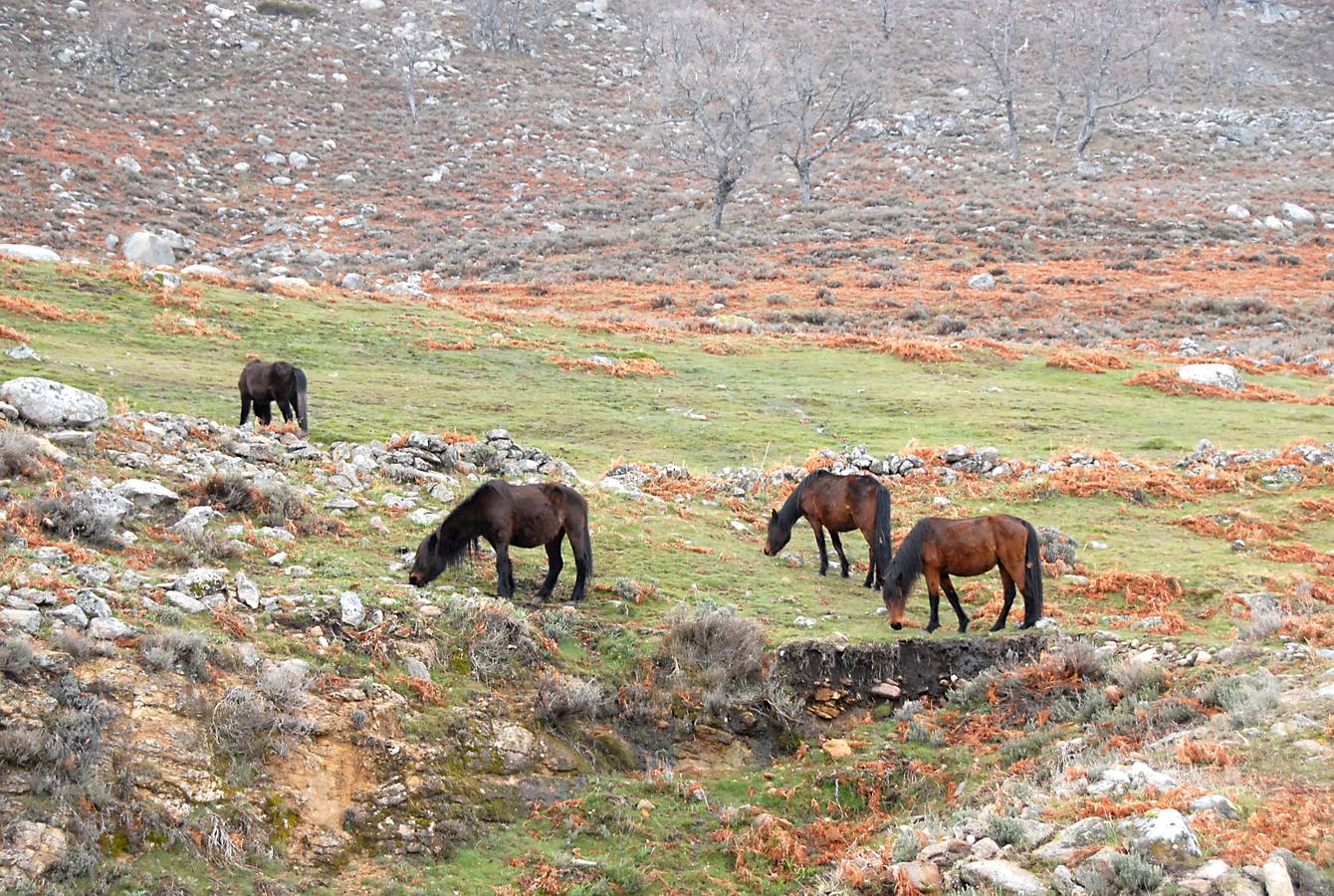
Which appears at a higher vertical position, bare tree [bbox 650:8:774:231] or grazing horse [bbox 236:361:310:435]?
bare tree [bbox 650:8:774:231]

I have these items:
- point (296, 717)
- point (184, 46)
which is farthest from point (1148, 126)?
point (296, 717)

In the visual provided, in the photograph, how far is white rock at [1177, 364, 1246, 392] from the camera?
1134 inches

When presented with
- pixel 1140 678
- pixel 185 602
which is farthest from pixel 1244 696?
pixel 185 602

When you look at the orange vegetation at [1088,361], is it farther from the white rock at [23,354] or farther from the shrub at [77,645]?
the shrub at [77,645]

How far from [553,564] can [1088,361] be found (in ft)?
79.8

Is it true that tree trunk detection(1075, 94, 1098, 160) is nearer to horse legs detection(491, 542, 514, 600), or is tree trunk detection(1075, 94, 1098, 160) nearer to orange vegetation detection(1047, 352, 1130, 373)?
orange vegetation detection(1047, 352, 1130, 373)

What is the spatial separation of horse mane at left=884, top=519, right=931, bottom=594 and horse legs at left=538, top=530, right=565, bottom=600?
3.89m

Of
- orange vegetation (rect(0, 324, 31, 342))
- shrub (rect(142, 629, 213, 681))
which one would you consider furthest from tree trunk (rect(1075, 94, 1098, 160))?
shrub (rect(142, 629, 213, 681))

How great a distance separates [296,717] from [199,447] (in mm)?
8205

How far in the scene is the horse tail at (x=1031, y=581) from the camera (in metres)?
11.8

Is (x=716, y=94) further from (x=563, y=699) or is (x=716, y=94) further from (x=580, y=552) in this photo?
(x=563, y=699)

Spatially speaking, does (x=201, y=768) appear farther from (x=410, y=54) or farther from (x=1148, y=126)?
(x=1148, y=126)

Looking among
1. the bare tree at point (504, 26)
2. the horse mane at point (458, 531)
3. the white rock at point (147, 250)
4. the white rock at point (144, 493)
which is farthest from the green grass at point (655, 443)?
the bare tree at point (504, 26)

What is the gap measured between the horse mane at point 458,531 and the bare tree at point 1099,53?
6675 cm
